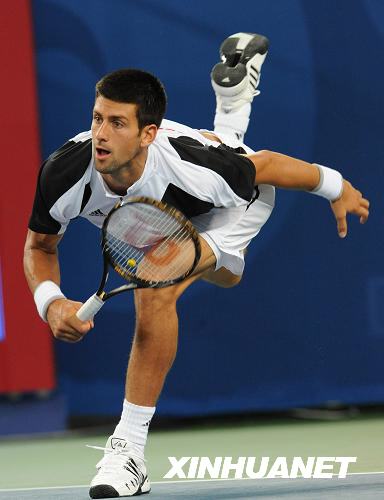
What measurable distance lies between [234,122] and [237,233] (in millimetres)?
872

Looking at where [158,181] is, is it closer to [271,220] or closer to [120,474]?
[120,474]

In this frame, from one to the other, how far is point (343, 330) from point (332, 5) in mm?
1695

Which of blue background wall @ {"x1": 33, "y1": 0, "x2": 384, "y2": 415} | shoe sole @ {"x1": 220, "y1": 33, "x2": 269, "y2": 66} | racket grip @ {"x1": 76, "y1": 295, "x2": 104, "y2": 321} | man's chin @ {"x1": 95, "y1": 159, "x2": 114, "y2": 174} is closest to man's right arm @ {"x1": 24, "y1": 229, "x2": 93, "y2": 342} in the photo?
racket grip @ {"x1": 76, "y1": 295, "x2": 104, "y2": 321}

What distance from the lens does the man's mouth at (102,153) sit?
3828 millimetres

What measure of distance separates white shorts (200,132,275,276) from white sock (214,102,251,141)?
0.24 m

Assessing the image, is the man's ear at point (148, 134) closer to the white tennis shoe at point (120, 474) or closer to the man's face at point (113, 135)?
the man's face at point (113, 135)

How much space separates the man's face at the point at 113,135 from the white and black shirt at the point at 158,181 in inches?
4.3

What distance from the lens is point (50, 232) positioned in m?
4.08

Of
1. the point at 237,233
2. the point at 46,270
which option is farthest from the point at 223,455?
the point at 46,270

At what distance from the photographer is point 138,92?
395cm

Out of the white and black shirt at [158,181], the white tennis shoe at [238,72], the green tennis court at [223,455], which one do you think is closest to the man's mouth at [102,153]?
the white and black shirt at [158,181]

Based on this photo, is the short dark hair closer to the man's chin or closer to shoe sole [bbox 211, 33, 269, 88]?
the man's chin

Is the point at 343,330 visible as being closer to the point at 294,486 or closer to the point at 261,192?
the point at 261,192

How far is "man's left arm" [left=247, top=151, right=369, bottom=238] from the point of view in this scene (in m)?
4.25
